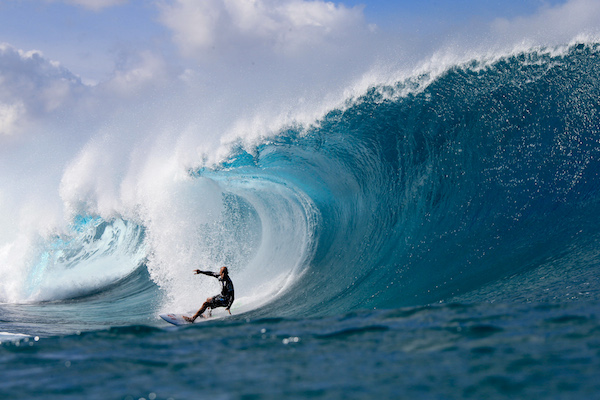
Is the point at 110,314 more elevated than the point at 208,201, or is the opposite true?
the point at 208,201

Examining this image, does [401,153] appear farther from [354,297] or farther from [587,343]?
[587,343]

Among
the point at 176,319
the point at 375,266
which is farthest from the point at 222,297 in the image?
the point at 375,266

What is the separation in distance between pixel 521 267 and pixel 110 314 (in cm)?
823

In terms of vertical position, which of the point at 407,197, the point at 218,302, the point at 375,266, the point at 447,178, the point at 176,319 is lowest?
the point at 176,319

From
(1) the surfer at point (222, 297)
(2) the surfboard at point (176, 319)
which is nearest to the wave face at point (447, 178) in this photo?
(1) the surfer at point (222, 297)

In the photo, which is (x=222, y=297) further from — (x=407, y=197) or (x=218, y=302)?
(x=407, y=197)

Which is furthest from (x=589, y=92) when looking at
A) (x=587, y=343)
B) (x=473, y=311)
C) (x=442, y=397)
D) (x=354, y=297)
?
(x=442, y=397)

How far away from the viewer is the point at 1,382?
10.7ft

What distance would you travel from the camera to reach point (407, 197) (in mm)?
10055

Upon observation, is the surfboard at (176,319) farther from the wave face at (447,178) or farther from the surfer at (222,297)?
Answer: the wave face at (447,178)

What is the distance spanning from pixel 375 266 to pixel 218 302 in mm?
2847

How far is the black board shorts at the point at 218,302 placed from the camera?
26.5 ft

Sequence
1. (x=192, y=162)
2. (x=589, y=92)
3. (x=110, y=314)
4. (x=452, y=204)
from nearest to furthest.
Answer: (x=452, y=204) → (x=589, y=92) → (x=110, y=314) → (x=192, y=162)

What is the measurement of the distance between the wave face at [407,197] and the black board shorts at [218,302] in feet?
2.85
